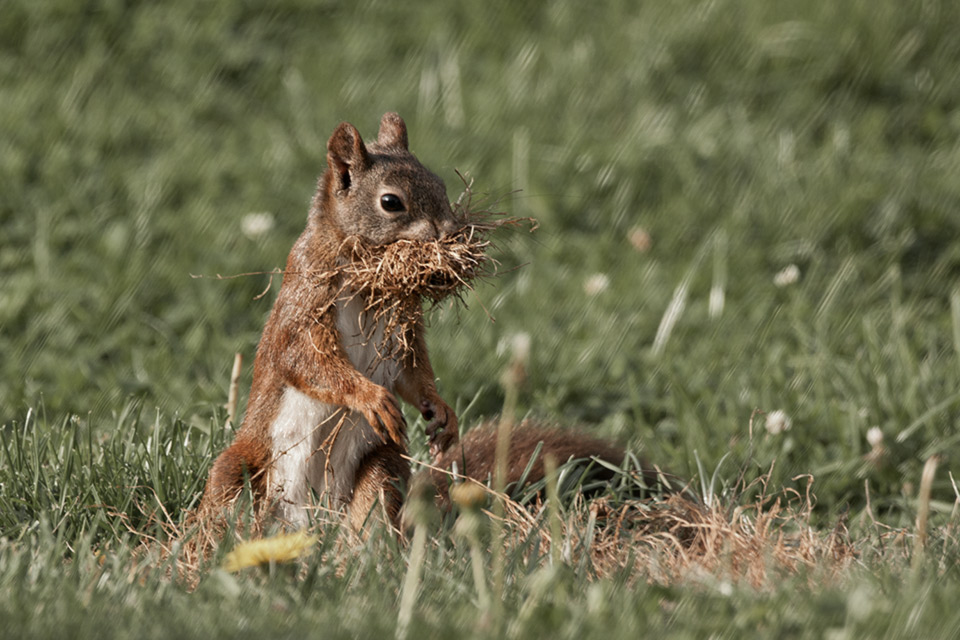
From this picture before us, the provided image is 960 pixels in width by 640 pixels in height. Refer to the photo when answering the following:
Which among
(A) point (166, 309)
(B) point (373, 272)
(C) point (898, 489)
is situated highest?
(B) point (373, 272)

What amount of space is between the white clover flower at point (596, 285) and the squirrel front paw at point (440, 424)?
2.07m

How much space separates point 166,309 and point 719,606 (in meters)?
3.12

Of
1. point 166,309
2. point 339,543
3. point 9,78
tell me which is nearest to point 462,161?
point 166,309

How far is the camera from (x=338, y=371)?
9.50 ft

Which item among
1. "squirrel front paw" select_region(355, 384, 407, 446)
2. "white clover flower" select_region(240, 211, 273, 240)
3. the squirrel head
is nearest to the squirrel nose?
the squirrel head

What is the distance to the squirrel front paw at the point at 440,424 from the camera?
302cm

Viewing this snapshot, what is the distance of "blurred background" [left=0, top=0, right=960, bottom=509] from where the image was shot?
417cm

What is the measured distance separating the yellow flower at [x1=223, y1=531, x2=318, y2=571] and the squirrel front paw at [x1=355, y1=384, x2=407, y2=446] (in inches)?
16.2

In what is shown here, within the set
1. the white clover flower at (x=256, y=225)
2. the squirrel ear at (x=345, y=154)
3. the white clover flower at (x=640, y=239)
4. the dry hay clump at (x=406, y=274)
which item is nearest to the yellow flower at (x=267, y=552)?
the dry hay clump at (x=406, y=274)

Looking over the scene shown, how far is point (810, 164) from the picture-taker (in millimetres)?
5727

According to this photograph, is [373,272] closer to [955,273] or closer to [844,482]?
[844,482]

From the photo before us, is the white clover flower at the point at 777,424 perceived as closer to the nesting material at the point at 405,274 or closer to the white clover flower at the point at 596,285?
the nesting material at the point at 405,274

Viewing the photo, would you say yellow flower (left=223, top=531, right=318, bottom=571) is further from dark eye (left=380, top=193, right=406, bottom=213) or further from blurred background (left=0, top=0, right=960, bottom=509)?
blurred background (left=0, top=0, right=960, bottom=509)

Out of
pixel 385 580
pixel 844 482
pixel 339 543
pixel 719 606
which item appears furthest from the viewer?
pixel 844 482
